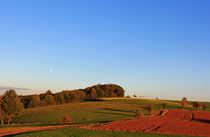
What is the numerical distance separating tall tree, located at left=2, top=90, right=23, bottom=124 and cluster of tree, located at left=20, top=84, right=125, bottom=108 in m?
55.7

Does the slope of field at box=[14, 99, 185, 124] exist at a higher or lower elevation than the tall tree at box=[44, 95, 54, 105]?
lower

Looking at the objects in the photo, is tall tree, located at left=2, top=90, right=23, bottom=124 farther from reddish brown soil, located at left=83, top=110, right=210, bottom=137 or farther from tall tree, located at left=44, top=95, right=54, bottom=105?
tall tree, located at left=44, top=95, right=54, bottom=105

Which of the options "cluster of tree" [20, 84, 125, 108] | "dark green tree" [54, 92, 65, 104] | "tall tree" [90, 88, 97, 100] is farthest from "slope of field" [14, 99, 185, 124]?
"tall tree" [90, 88, 97, 100]

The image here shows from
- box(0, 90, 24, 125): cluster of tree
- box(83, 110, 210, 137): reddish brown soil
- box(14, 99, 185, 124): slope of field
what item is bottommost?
box(14, 99, 185, 124): slope of field

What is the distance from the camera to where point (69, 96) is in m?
142

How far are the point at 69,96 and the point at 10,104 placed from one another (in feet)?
255

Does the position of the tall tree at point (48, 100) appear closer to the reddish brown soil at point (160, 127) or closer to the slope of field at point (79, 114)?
the slope of field at point (79, 114)

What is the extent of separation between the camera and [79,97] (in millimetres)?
145750

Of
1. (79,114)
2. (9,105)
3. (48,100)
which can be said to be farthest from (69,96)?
(9,105)

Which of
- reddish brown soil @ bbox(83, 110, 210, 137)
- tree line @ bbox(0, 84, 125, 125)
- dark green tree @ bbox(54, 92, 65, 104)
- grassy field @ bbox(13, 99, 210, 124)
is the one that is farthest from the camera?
dark green tree @ bbox(54, 92, 65, 104)

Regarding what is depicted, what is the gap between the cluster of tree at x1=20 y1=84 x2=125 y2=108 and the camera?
123 metres

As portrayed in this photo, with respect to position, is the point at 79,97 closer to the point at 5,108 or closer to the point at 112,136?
the point at 5,108

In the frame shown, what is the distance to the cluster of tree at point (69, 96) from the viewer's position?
123 meters

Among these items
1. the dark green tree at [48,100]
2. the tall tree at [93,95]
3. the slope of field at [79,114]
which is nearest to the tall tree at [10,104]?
the slope of field at [79,114]
